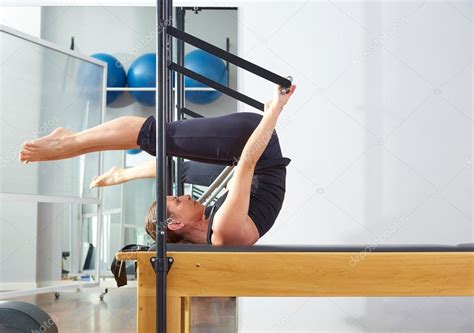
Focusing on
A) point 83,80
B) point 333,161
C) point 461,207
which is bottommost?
point 461,207

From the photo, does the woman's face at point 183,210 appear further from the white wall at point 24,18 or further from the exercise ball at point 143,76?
the white wall at point 24,18

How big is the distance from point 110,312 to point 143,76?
2413 millimetres

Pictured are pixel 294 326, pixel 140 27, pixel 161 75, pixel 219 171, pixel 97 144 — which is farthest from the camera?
pixel 140 27

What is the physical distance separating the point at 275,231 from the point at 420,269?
1635 mm

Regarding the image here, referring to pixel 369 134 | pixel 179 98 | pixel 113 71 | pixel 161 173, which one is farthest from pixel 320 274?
pixel 113 71

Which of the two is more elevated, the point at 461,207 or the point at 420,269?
the point at 461,207

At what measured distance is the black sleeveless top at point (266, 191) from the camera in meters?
2.29

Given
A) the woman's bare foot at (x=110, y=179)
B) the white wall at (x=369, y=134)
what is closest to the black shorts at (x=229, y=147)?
the woman's bare foot at (x=110, y=179)

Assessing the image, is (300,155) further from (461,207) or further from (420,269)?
(420,269)

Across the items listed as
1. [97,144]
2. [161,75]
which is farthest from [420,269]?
[97,144]

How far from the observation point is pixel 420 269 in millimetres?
1848

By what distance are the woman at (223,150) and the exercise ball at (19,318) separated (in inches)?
35.4

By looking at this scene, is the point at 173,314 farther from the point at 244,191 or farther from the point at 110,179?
the point at 110,179

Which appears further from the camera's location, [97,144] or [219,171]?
[219,171]
